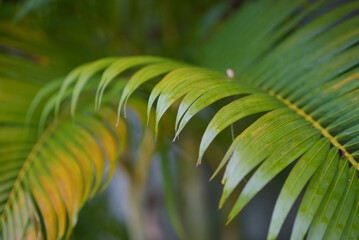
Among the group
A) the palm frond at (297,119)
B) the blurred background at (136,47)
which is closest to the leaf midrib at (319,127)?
the palm frond at (297,119)

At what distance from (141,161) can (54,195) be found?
1.39 ft

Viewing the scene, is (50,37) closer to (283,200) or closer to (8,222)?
(8,222)

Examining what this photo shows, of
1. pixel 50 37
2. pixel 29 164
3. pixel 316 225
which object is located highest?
pixel 50 37

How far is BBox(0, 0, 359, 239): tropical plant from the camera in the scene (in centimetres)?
32

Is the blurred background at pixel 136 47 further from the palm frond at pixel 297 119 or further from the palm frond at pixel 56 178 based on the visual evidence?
the palm frond at pixel 297 119

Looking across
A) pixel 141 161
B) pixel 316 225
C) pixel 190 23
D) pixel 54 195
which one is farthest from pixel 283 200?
pixel 190 23

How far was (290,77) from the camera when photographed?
0.49 metres

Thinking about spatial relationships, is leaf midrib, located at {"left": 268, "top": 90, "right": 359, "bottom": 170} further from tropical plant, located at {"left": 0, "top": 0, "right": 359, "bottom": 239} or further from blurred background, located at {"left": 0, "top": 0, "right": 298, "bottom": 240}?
blurred background, located at {"left": 0, "top": 0, "right": 298, "bottom": 240}

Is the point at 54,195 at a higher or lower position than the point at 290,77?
lower

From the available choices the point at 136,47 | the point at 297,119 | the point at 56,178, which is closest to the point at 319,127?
the point at 297,119

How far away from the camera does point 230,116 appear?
1.17 feet

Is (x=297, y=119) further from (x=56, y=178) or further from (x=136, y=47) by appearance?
(x=136, y=47)

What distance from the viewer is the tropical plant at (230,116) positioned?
319mm

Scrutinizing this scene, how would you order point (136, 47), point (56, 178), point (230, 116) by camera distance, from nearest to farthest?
point (230, 116)
point (56, 178)
point (136, 47)
